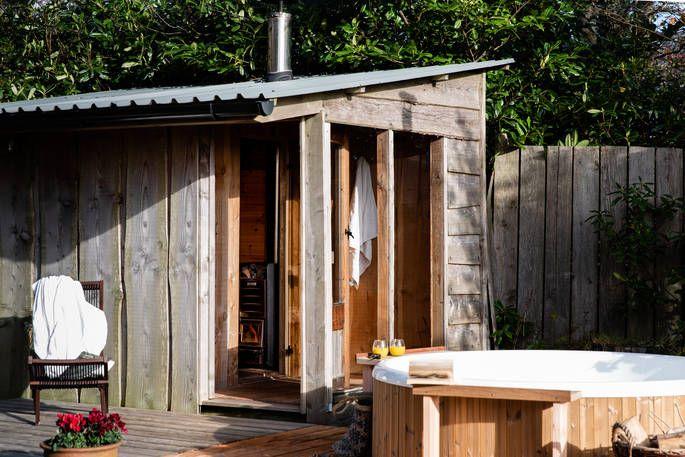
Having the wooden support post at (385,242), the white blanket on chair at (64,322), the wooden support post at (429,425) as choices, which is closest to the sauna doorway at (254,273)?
the wooden support post at (385,242)

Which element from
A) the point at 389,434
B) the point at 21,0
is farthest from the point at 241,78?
the point at 389,434

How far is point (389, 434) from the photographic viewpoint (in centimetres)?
502

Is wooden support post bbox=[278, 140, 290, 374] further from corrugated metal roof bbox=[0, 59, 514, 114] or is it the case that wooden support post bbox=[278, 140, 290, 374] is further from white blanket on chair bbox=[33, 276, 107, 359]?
white blanket on chair bbox=[33, 276, 107, 359]

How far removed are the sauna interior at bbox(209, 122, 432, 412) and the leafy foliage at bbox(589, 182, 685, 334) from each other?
158 cm

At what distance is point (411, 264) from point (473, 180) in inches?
38.9

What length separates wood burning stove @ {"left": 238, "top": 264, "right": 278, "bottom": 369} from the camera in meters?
8.62

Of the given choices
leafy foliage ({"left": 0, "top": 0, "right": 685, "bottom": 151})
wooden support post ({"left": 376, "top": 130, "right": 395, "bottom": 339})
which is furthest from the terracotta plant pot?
leafy foliage ({"left": 0, "top": 0, "right": 685, "bottom": 151})

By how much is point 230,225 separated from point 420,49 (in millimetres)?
3121

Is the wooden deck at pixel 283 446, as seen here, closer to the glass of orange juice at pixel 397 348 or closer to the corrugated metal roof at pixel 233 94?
the glass of orange juice at pixel 397 348

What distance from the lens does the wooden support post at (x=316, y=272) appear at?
6727 millimetres

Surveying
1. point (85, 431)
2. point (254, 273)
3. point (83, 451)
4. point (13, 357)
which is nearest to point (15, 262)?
Answer: point (13, 357)

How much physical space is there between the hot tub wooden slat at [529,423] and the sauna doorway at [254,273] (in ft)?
7.63

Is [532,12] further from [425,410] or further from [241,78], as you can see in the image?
[425,410]

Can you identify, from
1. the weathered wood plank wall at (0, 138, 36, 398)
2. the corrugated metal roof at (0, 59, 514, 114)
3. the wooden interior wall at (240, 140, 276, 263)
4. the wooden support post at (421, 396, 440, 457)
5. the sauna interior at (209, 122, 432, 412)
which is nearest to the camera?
the wooden support post at (421, 396, 440, 457)
